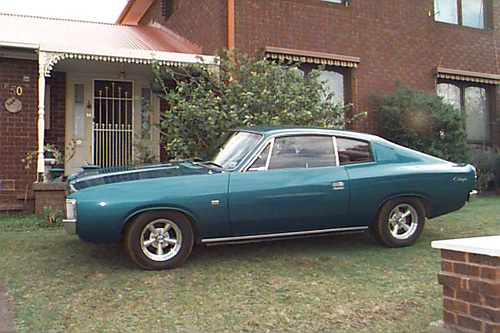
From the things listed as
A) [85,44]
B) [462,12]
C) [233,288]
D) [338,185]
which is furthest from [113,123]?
[462,12]

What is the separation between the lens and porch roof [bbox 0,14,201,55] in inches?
420

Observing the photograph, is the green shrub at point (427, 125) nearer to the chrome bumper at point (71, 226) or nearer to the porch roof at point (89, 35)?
the porch roof at point (89, 35)

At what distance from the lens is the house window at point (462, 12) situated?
13.3m

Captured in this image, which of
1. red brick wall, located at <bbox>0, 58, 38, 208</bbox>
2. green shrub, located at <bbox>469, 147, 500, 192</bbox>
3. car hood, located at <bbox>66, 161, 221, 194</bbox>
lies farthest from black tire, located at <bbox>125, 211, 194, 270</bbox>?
green shrub, located at <bbox>469, 147, 500, 192</bbox>

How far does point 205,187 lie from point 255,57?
5946 mm

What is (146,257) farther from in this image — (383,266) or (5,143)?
(5,143)

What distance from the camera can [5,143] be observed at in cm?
1021

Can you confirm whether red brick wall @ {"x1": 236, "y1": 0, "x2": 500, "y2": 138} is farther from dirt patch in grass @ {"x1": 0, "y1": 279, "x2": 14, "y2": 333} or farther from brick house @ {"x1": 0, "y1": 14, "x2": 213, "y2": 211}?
dirt patch in grass @ {"x1": 0, "y1": 279, "x2": 14, "y2": 333}

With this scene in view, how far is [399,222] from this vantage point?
6.33 metres

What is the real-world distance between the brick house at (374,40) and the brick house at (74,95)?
111cm

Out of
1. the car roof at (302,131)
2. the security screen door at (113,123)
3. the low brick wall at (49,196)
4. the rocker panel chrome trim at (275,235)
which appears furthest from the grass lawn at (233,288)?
the security screen door at (113,123)

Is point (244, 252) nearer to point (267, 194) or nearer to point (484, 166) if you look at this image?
point (267, 194)

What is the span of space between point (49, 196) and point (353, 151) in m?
5.16

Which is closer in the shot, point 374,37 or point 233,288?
point 233,288
